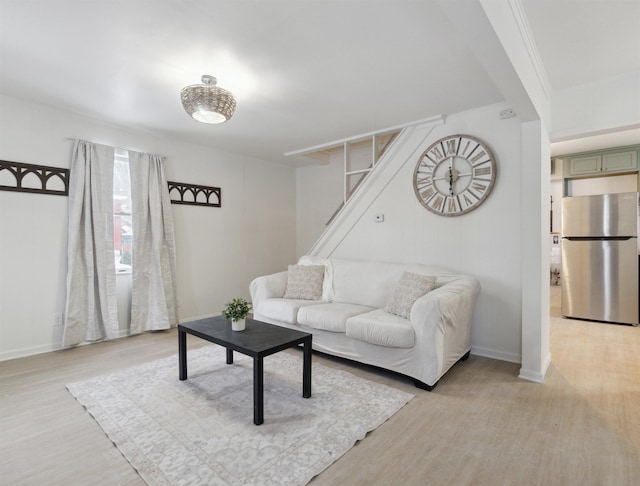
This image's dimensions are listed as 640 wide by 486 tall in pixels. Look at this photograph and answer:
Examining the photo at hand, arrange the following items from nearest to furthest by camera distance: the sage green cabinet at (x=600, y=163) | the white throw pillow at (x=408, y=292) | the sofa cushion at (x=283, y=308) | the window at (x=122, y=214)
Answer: the white throw pillow at (x=408, y=292), the sofa cushion at (x=283, y=308), the window at (x=122, y=214), the sage green cabinet at (x=600, y=163)

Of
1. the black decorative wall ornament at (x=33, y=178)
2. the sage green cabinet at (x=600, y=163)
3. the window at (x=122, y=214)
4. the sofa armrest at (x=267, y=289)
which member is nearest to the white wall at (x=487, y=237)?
the sofa armrest at (x=267, y=289)

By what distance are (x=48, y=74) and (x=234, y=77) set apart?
151 cm

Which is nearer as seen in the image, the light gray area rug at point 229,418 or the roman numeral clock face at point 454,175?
the light gray area rug at point 229,418

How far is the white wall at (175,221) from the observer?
126 inches

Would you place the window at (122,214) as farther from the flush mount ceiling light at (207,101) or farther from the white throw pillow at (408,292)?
the white throw pillow at (408,292)

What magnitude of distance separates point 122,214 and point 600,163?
22.3ft

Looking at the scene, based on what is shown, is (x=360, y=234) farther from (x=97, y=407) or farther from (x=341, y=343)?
(x=97, y=407)

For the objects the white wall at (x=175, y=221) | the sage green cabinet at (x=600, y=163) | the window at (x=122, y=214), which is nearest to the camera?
the white wall at (x=175, y=221)

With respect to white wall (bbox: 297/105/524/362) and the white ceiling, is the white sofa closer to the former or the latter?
white wall (bbox: 297/105/524/362)

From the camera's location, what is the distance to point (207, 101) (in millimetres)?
2492

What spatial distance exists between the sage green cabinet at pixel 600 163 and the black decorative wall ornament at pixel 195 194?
5.52 metres

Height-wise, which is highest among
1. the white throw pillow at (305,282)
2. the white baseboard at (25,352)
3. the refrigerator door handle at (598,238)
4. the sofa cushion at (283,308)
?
the refrigerator door handle at (598,238)

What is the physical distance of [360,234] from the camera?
4.23 metres

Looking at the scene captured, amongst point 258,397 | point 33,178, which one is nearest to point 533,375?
point 258,397
